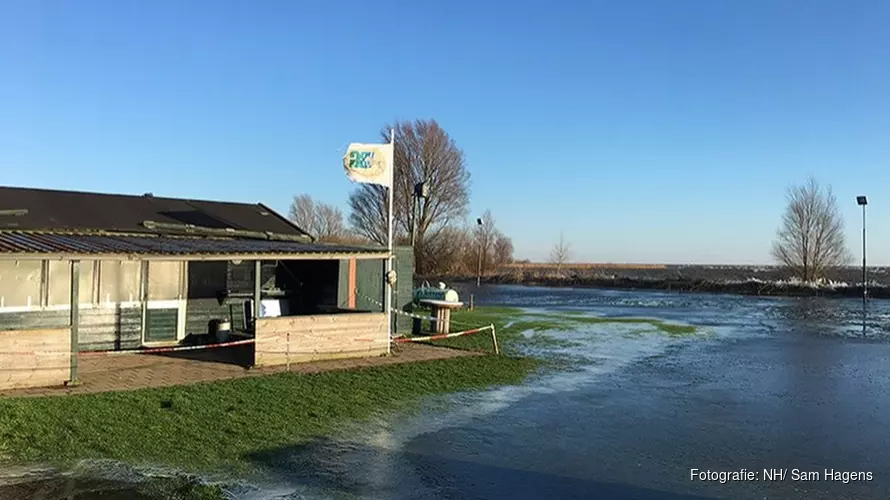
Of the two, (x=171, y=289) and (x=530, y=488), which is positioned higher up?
(x=171, y=289)

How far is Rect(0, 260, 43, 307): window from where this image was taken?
12.3m

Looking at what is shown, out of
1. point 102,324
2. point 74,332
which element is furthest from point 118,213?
point 74,332

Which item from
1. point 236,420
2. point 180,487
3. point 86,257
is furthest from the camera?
point 86,257

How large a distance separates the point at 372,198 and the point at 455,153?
871 centimetres

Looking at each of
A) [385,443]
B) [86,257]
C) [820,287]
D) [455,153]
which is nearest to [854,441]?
[385,443]

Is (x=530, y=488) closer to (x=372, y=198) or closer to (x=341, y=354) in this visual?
(x=341, y=354)

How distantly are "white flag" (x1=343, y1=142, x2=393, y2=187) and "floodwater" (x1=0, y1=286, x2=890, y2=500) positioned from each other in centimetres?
562

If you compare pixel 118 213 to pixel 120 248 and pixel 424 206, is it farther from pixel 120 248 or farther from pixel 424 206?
pixel 424 206

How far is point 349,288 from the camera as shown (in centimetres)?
1747

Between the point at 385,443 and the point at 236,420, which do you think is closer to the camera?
the point at 385,443

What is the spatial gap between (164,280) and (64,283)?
1.97m

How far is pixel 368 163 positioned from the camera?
14625mm

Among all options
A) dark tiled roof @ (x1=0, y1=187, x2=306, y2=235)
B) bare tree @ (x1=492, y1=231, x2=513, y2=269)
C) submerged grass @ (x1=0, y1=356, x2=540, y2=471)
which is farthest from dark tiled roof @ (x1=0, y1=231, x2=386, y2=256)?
bare tree @ (x1=492, y1=231, x2=513, y2=269)

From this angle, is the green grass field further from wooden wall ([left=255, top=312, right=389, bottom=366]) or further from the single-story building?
the single-story building
